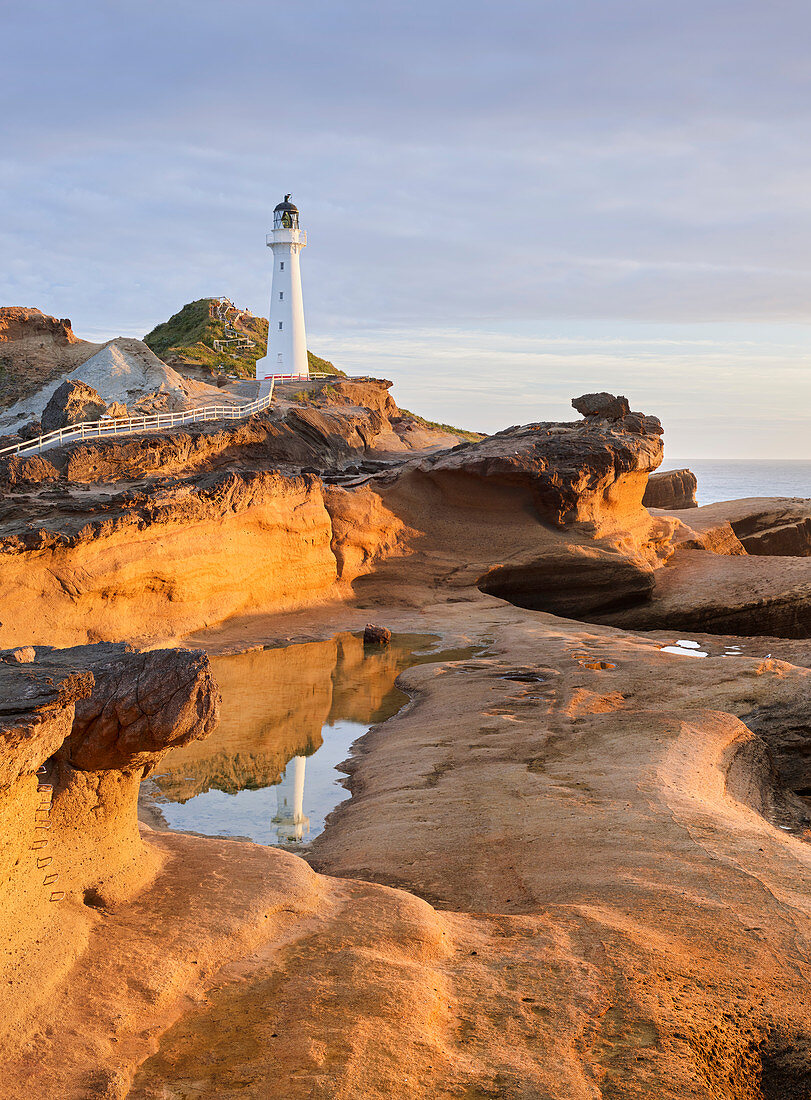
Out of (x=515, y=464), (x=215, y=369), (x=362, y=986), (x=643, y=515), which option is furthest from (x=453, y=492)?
(x=215, y=369)

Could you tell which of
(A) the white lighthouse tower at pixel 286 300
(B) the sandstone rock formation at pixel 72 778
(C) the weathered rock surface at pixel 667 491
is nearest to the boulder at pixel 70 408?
(B) the sandstone rock formation at pixel 72 778

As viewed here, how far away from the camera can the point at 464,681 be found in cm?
1470

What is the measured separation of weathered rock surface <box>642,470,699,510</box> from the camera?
41.4m

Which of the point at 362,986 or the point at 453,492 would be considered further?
the point at 453,492

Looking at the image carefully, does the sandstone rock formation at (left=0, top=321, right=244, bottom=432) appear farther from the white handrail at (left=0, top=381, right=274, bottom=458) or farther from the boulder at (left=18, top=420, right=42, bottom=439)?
the boulder at (left=18, top=420, right=42, bottom=439)

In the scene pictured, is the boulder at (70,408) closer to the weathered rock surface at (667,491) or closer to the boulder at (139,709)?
the boulder at (139,709)

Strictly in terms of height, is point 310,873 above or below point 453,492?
below

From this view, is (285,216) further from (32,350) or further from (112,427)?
(112,427)

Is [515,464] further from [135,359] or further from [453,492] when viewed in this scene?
[135,359]

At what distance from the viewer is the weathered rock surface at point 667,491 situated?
41406mm

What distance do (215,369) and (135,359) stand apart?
17344mm

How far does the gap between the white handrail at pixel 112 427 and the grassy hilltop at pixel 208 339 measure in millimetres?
24699

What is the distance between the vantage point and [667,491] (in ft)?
136

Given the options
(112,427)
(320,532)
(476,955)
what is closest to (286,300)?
(112,427)
